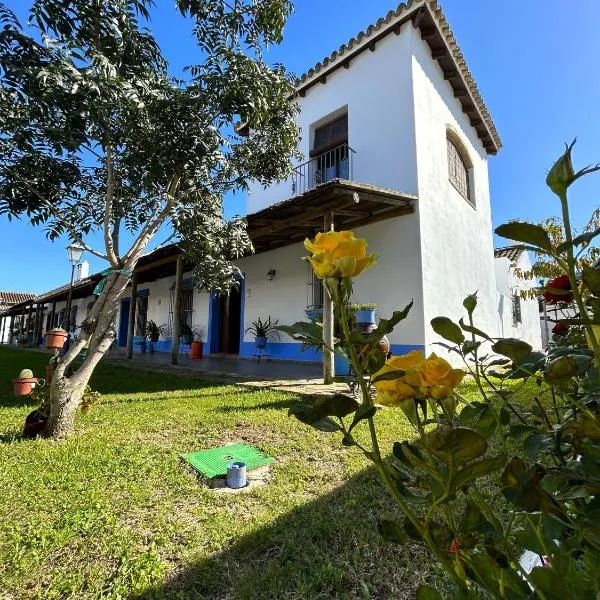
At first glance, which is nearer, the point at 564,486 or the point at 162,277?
the point at 564,486

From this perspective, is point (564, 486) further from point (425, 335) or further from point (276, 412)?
point (425, 335)

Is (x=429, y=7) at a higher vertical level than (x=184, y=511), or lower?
higher

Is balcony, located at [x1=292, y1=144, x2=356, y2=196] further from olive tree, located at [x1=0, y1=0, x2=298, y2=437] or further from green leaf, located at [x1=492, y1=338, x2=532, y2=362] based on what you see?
green leaf, located at [x1=492, y1=338, x2=532, y2=362]

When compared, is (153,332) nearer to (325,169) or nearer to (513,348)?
(325,169)

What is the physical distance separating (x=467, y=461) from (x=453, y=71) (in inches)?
416

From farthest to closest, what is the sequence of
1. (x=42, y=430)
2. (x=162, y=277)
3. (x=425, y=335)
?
(x=162, y=277) → (x=425, y=335) → (x=42, y=430)

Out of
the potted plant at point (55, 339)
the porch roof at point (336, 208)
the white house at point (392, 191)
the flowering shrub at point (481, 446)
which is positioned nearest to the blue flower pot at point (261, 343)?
the white house at point (392, 191)

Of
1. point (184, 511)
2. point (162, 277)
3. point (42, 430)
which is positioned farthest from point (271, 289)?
point (184, 511)

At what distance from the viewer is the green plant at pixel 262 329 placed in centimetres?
918

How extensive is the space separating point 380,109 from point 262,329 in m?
5.85

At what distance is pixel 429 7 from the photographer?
279 inches

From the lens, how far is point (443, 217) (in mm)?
7656

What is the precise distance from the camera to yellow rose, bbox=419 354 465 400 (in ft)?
1.47

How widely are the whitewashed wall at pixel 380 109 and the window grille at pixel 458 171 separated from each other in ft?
6.17
